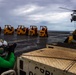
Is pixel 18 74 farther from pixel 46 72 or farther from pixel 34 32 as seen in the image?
pixel 34 32

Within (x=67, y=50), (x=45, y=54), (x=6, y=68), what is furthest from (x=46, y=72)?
(x=67, y=50)

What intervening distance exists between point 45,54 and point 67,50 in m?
0.87

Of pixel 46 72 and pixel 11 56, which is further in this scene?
pixel 11 56

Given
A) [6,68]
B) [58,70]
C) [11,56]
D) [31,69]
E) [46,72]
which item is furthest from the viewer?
[11,56]

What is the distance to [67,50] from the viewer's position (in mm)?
5098

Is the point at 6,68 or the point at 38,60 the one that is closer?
the point at 38,60

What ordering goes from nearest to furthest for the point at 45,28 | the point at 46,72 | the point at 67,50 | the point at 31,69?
the point at 46,72 < the point at 31,69 < the point at 67,50 < the point at 45,28

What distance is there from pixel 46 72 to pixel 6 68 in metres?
1.17

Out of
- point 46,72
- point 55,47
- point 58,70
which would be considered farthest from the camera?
point 55,47

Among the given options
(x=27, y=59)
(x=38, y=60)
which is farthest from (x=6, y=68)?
(x=38, y=60)

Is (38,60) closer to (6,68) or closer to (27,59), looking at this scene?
(27,59)

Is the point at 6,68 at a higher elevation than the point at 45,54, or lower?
lower

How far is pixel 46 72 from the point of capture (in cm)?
372

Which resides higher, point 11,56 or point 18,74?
point 11,56
